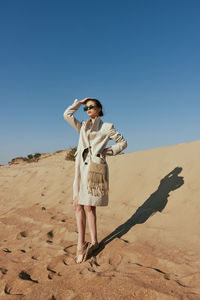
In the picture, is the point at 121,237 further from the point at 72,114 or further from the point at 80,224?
the point at 72,114

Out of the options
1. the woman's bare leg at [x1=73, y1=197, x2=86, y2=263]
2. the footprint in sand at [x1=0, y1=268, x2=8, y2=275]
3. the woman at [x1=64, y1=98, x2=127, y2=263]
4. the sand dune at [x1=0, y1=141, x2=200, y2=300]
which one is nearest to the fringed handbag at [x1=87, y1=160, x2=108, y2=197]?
the woman at [x1=64, y1=98, x2=127, y2=263]

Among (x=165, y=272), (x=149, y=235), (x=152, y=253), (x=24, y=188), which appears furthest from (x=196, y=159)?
(x=24, y=188)

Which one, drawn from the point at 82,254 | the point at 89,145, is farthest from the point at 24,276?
the point at 89,145

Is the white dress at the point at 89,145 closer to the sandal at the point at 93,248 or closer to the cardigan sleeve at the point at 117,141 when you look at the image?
the cardigan sleeve at the point at 117,141

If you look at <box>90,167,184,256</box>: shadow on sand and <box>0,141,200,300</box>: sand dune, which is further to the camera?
<box>90,167,184,256</box>: shadow on sand

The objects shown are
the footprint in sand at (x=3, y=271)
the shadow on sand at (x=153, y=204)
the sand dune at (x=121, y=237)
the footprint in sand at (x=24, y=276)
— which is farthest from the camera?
the shadow on sand at (x=153, y=204)

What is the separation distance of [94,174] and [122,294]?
4.39 ft

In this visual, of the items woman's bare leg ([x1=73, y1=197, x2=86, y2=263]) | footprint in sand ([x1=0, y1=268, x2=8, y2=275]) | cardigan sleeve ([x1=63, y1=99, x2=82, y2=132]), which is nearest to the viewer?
footprint in sand ([x1=0, y1=268, x2=8, y2=275])

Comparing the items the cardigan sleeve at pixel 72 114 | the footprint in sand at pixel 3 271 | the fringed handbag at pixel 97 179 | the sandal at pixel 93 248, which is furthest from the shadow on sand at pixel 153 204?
the cardigan sleeve at pixel 72 114

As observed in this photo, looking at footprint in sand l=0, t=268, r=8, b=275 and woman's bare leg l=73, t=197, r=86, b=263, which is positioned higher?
woman's bare leg l=73, t=197, r=86, b=263

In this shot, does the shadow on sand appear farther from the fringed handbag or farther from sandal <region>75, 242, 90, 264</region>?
the fringed handbag

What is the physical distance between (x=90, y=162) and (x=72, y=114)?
0.74 meters

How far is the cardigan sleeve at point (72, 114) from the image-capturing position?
3.08 m

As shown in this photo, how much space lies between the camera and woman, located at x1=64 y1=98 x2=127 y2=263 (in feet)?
9.44
